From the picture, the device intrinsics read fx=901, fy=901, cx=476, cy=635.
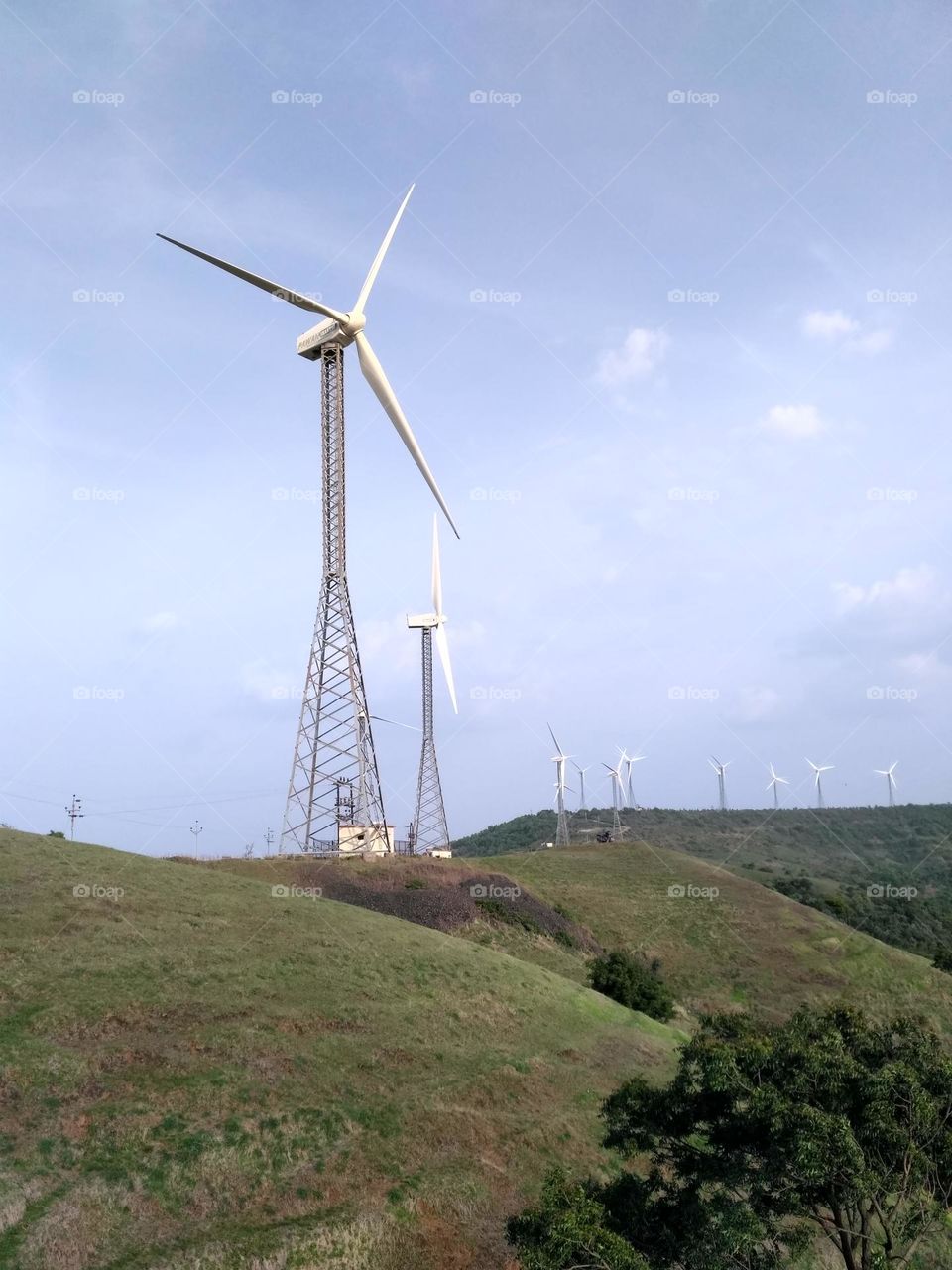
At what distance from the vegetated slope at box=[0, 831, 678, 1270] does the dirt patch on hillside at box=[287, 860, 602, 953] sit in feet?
28.1

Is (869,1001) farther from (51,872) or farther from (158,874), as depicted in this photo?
A: (51,872)

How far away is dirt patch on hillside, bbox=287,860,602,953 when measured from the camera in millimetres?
59188

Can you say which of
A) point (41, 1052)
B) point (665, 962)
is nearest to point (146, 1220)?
point (41, 1052)

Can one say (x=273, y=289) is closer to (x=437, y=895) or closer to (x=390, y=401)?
(x=390, y=401)

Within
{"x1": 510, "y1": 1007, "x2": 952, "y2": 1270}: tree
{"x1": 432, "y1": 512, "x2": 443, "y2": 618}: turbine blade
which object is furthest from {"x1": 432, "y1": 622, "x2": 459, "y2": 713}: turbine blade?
{"x1": 510, "y1": 1007, "x2": 952, "y2": 1270}: tree

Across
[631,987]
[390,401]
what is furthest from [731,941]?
[390,401]

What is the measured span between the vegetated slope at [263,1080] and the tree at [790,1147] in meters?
6.35

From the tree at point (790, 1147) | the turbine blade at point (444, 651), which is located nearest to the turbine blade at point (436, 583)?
the turbine blade at point (444, 651)

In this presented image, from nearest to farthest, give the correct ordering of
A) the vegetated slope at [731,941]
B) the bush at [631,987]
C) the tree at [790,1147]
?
1. the tree at [790,1147]
2. the bush at [631,987]
3. the vegetated slope at [731,941]

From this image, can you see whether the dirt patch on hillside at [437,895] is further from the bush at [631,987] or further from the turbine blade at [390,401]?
the turbine blade at [390,401]

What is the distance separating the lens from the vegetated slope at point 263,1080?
24281mm

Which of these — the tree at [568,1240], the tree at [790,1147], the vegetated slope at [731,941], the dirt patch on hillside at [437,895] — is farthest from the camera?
the vegetated slope at [731,941]

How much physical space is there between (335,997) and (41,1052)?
12963mm

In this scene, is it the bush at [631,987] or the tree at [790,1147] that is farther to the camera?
the bush at [631,987]
